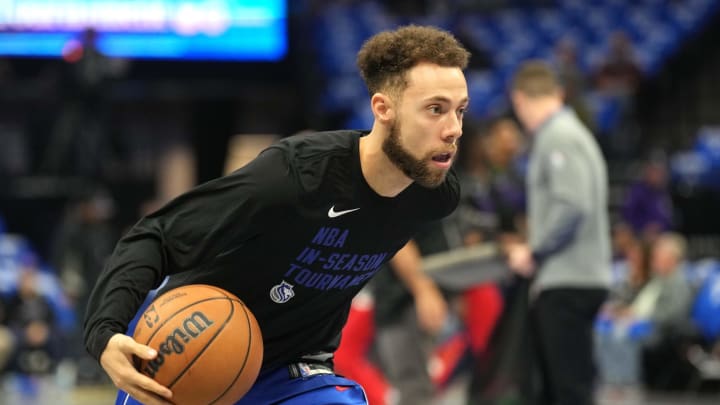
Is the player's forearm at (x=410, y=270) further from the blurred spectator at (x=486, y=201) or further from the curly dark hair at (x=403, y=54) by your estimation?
the curly dark hair at (x=403, y=54)

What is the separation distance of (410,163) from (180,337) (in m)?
0.87

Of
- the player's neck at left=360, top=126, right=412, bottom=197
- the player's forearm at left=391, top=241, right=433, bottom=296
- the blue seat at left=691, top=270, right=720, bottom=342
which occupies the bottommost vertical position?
the blue seat at left=691, top=270, right=720, bottom=342

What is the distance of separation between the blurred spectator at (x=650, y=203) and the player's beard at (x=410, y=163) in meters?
10.1

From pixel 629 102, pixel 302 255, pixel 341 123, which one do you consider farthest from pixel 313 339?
pixel 341 123

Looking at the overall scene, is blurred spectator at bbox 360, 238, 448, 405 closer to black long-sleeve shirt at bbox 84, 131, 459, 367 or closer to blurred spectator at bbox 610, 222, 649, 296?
black long-sleeve shirt at bbox 84, 131, 459, 367

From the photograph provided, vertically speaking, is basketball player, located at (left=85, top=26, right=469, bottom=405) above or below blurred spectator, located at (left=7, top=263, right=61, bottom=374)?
above

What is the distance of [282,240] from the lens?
3.39 metres

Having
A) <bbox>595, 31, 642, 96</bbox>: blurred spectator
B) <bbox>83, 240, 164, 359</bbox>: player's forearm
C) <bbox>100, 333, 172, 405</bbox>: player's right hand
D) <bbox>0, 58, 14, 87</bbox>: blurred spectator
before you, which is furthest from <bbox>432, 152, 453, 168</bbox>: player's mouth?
<bbox>0, 58, 14, 87</bbox>: blurred spectator

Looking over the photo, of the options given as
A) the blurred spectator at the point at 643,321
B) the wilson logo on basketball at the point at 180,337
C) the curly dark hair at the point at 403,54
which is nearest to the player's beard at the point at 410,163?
the curly dark hair at the point at 403,54

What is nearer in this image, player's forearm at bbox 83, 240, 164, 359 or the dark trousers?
player's forearm at bbox 83, 240, 164, 359

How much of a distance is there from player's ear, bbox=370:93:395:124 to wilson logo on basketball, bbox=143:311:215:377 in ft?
2.72

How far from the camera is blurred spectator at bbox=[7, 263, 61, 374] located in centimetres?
1144

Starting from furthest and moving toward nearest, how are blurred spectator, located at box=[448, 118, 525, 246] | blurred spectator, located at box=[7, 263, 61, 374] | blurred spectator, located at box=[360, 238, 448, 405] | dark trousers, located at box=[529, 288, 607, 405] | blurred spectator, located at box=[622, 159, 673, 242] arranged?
blurred spectator, located at box=[622, 159, 673, 242], blurred spectator, located at box=[7, 263, 61, 374], blurred spectator, located at box=[448, 118, 525, 246], blurred spectator, located at box=[360, 238, 448, 405], dark trousers, located at box=[529, 288, 607, 405]

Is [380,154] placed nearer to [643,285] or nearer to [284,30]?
[643,285]
